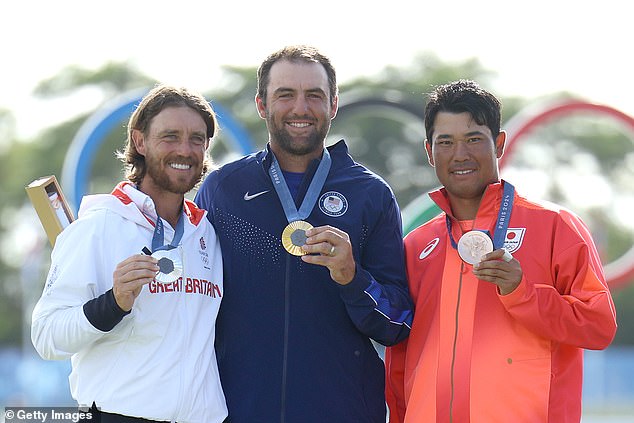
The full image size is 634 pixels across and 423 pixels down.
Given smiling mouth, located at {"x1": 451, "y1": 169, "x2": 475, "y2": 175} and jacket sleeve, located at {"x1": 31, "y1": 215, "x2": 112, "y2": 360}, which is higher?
smiling mouth, located at {"x1": 451, "y1": 169, "x2": 475, "y2": 175}

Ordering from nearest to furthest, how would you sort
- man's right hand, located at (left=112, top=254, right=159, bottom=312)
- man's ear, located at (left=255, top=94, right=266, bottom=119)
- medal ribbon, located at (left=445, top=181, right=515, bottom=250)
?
man's right hand, located at (left=112, top=254, right=159, bottom=312) → medal ribbon, located at (left=445, top=181, right=515, bottom=250) → man's ear, located at (left=255, top=94, right=266, bottom=119)

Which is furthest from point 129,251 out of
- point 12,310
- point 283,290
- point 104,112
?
point 12,310

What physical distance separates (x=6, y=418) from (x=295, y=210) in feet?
8.53

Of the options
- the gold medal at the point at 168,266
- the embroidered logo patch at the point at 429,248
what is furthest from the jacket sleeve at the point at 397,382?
the gold medal at the point at 168,266

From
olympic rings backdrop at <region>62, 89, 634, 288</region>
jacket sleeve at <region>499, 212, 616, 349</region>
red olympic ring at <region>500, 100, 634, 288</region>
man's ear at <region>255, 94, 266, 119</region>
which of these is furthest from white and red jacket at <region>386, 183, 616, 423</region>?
red olympic ring at <region>500, 100, 634, 288</region>

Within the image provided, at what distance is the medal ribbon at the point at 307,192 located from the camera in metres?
5.55

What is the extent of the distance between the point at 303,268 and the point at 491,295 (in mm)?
953

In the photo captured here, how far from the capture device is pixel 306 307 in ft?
17.9

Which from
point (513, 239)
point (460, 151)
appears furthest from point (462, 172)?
point (513, 239)

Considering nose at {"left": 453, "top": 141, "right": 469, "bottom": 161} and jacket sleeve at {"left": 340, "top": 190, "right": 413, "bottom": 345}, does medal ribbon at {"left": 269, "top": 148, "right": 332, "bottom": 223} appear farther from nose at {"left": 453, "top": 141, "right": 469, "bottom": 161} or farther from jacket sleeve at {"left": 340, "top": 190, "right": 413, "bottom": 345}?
nose at {"left": 453, "top": 141, "right": 469, "bottom": 161}

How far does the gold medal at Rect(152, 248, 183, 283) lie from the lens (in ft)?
16.2

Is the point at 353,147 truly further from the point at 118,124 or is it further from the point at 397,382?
the point at 397,382

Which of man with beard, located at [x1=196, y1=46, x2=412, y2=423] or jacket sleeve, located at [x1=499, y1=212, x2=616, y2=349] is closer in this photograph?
jacket sleeve, located at [x1=499, y1=212, x2=616, y2=349]

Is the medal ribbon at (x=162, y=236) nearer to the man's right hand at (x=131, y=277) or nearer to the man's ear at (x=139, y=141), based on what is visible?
the man's right hand at (x=131, y=277)
